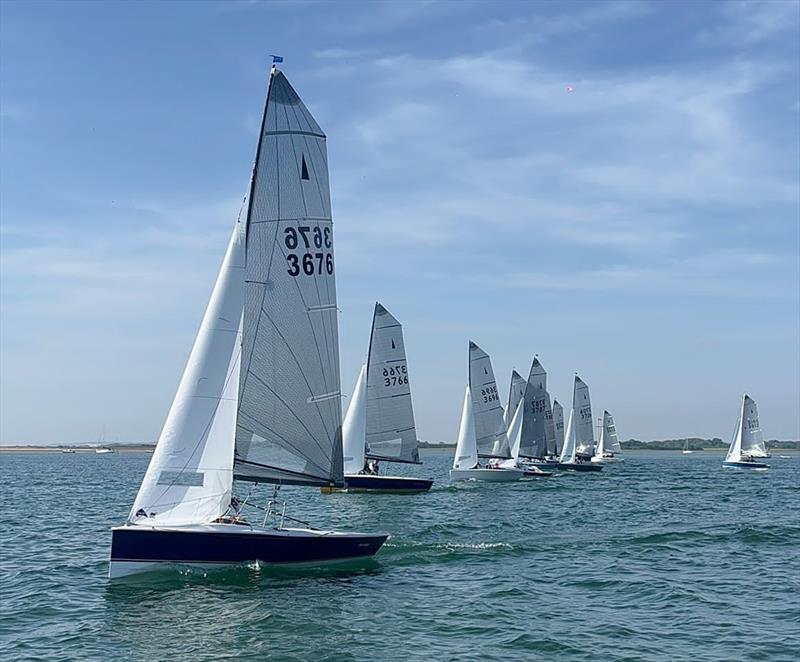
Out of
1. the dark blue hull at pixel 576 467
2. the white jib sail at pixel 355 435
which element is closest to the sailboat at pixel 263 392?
the white jib sail at pixel 355 435

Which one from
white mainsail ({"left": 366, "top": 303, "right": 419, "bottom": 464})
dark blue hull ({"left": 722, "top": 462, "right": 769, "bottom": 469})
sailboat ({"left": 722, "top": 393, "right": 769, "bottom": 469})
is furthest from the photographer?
sailboat ({"left": 722, "top": 393, "right": 769, "bottom": 469})

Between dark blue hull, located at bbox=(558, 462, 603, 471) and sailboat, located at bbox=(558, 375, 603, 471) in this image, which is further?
sailboat, located at bbox=(558, 375, 603, 471)

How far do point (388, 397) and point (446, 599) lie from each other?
98.9 feet

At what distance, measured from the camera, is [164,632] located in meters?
16.3

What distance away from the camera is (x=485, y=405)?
61344mm

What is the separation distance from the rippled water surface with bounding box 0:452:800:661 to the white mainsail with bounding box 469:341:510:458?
27055mm

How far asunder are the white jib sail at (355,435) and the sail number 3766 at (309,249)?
25034mm

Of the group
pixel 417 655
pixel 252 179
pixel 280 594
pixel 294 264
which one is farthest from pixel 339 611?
pixel 252 179

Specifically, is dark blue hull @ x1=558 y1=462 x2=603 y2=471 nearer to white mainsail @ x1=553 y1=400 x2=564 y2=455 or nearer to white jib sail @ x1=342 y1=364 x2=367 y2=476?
white mainsail @ x1=553 y1=400 x2=564 y2=455

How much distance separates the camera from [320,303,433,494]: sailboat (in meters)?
47.4

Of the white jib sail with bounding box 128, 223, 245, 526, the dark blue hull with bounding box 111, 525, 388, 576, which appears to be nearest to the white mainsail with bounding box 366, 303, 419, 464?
the dark blue hull with bounding box 111, 525, 388, 576

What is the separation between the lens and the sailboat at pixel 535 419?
74375 mm

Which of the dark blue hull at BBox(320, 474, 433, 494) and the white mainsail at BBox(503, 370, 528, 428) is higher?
the white mainsail at BBox(503, 370, 528, 428)

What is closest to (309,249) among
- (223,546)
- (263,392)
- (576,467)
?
(263,392)
